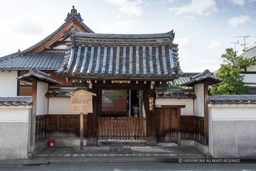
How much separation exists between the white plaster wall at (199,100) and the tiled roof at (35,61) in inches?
340

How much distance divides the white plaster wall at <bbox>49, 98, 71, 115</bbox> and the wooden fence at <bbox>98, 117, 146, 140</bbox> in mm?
1862

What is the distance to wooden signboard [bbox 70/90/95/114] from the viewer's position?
852cm

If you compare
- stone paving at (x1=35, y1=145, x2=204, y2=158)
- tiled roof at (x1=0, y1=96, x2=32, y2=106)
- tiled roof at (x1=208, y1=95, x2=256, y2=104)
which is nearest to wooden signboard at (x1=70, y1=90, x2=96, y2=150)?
tiled roof at (x1=0, y1=96, x2=32, y2=106)

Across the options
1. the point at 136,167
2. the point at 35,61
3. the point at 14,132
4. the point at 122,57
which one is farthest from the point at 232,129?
the point at 35,61

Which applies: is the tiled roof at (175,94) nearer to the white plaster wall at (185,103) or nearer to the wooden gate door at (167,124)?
the white plaster wall at (185,103)

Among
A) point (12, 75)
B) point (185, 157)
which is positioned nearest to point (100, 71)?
point (185, 157)

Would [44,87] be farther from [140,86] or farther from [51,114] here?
[140,86]

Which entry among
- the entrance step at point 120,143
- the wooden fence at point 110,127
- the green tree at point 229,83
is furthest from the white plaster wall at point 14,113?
the green tree at point 229,83

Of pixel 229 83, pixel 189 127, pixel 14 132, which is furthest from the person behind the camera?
pixel 229 83

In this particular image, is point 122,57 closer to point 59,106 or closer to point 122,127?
point 122,127

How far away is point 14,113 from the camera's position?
819 cm

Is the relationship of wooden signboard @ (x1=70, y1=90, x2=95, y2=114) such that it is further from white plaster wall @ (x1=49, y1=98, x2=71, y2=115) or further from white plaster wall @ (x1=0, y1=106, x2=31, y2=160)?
white plaster wall @ (x1=49, y1=98, x2=71, y2=115)

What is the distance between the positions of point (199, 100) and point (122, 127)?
3969mm

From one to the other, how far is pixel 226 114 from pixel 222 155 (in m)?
1.72
